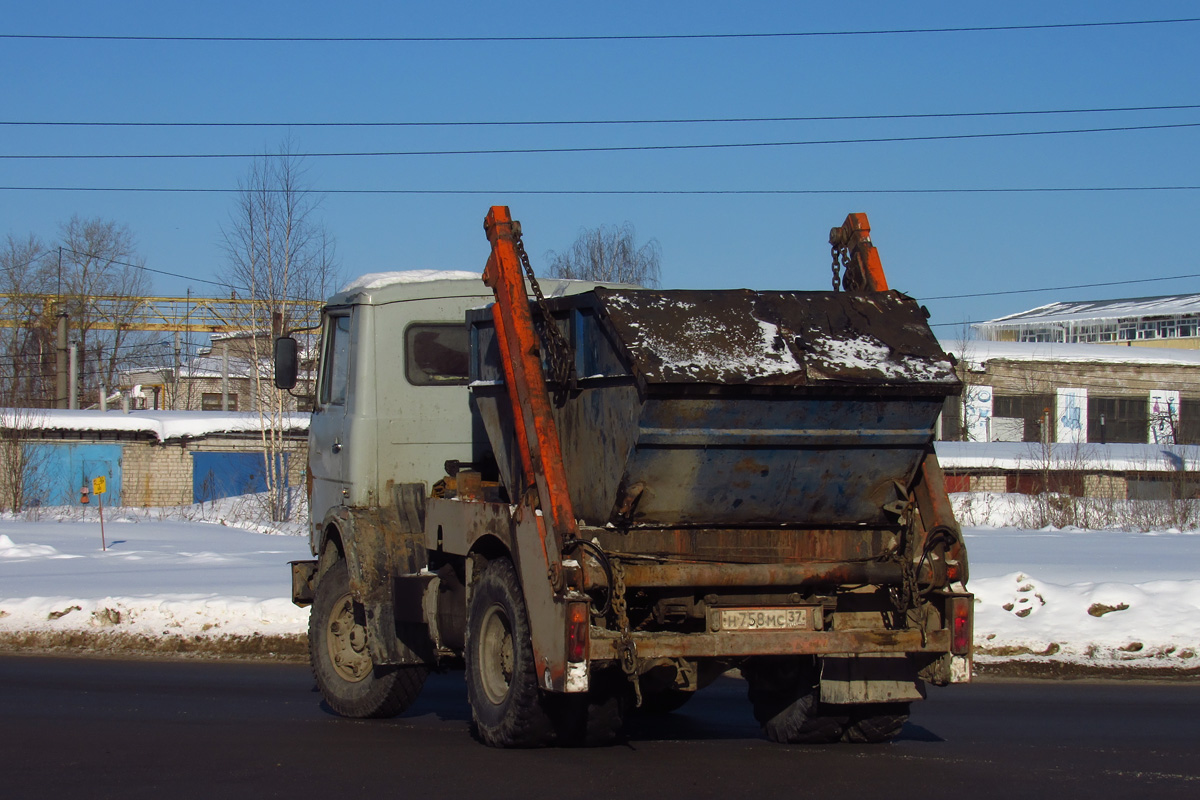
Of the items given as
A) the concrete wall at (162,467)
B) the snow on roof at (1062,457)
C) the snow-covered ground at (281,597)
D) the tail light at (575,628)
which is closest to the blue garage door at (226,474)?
the concrete wall at (162,467)

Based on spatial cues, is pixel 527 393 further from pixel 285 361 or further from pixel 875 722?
pixel 285 361

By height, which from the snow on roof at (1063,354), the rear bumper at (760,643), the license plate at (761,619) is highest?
the snow on roof at (1063,354)

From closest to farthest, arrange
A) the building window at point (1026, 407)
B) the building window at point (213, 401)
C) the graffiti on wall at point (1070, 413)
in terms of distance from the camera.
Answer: the building window at point (1026, 407)
the graffiti on wall at point (1070, 413)
the building window at point (213, 401)

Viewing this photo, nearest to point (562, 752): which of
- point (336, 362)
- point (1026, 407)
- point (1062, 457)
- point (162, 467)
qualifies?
point (336, 362)

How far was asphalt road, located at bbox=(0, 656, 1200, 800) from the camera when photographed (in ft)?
18.1

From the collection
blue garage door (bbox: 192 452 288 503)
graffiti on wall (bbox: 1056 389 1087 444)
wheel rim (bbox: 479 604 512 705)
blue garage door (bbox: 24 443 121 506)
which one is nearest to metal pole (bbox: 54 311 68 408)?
blue garage door (bbox: 24 443 121 506)

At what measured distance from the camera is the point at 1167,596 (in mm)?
11555

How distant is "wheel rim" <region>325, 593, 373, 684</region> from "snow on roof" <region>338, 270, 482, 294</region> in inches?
77.7

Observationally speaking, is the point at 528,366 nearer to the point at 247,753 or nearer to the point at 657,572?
the point at 657,572

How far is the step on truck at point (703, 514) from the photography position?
5625mm

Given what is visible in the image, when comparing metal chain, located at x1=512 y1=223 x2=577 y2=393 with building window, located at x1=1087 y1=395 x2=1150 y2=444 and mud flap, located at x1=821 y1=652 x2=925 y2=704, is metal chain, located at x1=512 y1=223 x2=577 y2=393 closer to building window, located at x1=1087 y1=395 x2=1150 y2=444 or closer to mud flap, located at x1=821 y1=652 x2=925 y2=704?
mud flap, located at x1=821 y1=652 x2=925 y2=704

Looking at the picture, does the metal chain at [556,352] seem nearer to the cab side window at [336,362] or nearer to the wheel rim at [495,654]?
the wheel rim at [495,654]

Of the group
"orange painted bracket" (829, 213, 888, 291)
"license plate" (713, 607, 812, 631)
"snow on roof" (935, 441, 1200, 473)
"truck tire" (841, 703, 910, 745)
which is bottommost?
"truck tire" (841, 703, 910, 745)

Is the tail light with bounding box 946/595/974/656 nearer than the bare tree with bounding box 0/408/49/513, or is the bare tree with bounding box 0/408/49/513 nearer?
the tail light with bounding box 946/595/974/656
